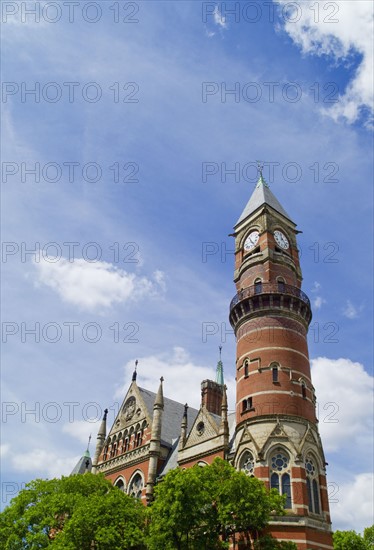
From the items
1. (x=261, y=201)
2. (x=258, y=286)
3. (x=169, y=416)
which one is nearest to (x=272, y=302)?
(x=258, y=286)

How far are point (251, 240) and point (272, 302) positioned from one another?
8135 millimetres

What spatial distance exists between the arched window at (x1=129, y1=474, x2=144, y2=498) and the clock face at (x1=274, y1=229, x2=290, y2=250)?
83.7 feet

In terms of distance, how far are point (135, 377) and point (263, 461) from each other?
26.9 metres

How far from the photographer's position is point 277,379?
37969mm

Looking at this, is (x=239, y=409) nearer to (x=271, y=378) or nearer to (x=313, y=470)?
(x=271, y=378)

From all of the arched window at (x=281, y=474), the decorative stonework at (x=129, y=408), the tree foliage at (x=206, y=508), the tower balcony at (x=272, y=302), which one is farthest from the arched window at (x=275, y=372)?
the decorative stonework at (x=129, y=408)

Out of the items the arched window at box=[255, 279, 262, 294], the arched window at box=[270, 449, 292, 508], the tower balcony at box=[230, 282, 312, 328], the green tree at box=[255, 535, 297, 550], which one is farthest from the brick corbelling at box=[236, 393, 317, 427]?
the arched window at box=[255, 279, 262, 294]

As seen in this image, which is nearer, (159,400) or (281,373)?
(281,373)

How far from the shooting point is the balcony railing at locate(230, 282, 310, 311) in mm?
41750

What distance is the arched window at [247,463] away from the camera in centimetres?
3528

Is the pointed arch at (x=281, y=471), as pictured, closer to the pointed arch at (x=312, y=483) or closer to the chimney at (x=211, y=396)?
the pointed arch at (x=312, y=483)

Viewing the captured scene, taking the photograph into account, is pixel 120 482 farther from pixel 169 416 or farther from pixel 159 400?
pixel 159 400

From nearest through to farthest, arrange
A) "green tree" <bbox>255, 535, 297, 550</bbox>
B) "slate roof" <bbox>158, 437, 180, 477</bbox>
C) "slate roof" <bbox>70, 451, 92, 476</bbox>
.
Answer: "green tree" <bbox>255, 535, 297, 550</bbox>
"slate roof" <bbox>158, 437, 180, 477</bbox>
"slate roof" <bbox>70, 451, 92, 476</bbox>

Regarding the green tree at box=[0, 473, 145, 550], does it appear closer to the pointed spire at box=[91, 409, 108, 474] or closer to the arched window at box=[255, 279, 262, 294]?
the pointed spire at box=[91, 409, 108, 474]
